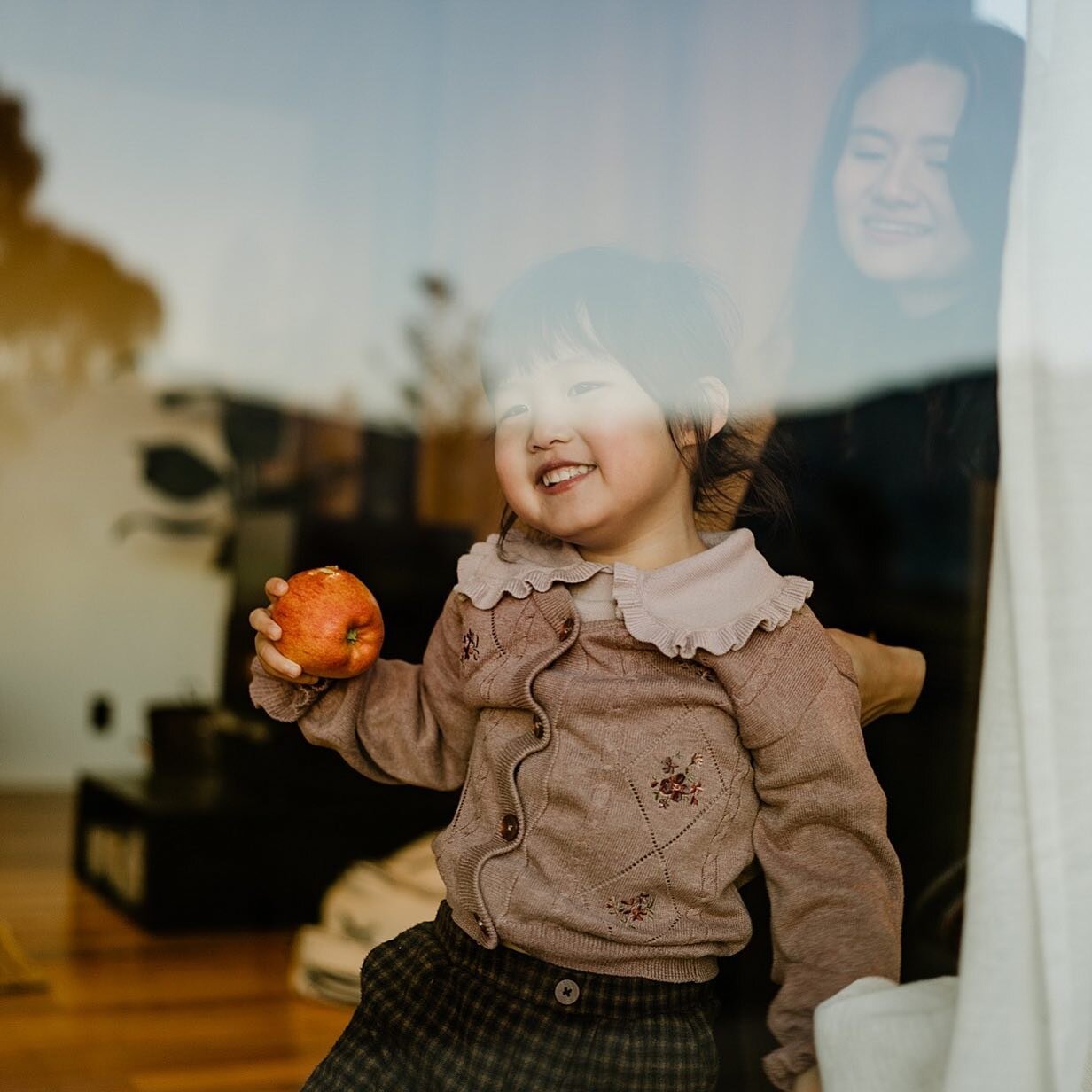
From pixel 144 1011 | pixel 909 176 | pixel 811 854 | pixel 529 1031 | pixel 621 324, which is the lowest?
pixel 144 1011

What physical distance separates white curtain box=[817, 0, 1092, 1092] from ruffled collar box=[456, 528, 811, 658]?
0.17m

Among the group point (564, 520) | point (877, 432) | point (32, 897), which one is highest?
point (877, 432)

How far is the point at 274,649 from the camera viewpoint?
0.98 m

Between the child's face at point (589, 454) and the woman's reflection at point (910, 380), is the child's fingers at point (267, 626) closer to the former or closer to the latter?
the child's face at point (589, 454)

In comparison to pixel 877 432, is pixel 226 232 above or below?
above

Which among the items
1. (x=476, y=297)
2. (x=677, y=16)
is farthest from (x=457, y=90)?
(x=677, y=16)

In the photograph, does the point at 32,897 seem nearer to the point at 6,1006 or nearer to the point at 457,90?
the point at 6,1006

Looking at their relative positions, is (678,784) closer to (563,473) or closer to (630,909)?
(630,909)

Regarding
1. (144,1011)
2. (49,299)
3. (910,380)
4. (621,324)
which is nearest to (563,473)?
(621,324)

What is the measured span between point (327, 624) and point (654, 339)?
0.97ft

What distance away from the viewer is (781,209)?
1421 millimetres

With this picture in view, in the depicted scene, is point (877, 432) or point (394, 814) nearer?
point (877, 432)

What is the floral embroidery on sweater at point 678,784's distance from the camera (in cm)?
91

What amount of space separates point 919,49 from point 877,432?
0.35 metres
